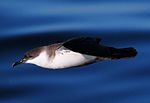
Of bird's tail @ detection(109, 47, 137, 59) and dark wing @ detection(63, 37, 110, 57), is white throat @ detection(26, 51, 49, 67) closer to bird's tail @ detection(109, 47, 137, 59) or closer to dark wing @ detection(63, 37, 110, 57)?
dark wing @ detection(63, 37, 110, 57)

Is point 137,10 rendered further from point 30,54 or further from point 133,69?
point 30,54

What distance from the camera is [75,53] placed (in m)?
3.74

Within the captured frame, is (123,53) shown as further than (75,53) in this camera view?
No

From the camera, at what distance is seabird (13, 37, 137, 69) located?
3.58m

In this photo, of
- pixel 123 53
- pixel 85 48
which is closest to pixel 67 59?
pixel 85 48

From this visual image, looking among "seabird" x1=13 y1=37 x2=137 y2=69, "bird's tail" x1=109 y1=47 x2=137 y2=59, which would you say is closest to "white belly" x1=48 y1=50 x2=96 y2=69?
"seabird" x1=13 y1=37 x2=137 y2=69

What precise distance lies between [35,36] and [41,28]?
0.22m

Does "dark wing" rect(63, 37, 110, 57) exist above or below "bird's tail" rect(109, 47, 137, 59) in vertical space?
above

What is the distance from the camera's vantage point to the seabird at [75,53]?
3.58 meters

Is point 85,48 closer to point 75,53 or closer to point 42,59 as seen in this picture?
point 75,53

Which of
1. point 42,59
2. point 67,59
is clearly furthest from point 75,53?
point 42,59

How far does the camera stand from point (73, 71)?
4574 mm

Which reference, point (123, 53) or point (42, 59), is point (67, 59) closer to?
point (42, 59)

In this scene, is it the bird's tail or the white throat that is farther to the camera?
the white throat
